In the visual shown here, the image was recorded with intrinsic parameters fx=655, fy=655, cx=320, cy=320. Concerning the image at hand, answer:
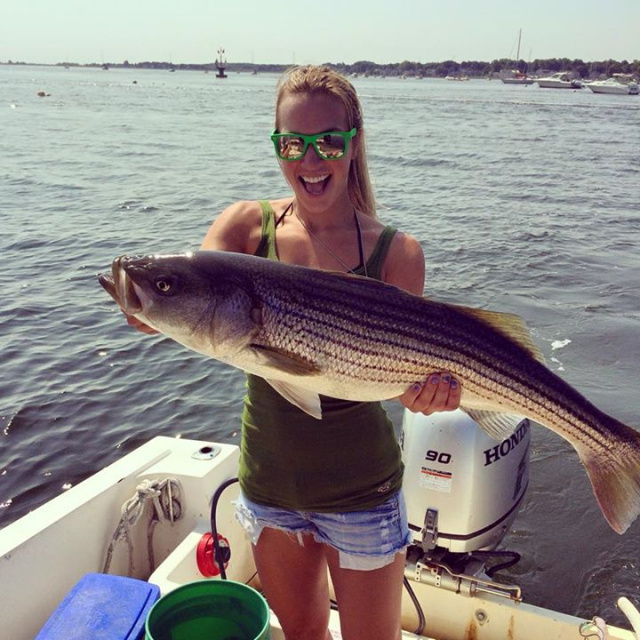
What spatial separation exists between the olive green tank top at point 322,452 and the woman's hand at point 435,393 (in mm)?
209

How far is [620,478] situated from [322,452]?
4.54 feet

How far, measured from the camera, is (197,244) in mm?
14547

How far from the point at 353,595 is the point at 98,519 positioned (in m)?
2.19

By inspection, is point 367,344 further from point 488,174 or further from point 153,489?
point 488,174

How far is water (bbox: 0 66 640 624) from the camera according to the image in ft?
23.4

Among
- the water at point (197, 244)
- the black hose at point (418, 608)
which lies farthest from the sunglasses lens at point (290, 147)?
the water at point (197, 244)

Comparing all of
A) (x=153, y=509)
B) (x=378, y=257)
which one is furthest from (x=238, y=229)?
(x=153, y=509)

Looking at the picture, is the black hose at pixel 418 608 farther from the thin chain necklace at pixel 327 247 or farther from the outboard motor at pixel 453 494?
the thin chain necklace at pixel 327 247

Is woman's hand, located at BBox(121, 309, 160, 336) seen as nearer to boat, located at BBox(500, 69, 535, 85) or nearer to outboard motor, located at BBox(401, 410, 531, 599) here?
outboard motor, located at BBox(401, 410, 531, 599)

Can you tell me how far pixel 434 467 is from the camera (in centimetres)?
443

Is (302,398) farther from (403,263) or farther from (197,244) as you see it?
(197,244)

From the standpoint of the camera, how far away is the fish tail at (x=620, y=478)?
9.82 ft

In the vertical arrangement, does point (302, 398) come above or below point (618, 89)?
above

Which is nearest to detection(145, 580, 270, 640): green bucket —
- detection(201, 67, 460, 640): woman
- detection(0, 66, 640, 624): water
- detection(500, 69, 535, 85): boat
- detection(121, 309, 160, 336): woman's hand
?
detection(201, 67, 460, 640): woman
